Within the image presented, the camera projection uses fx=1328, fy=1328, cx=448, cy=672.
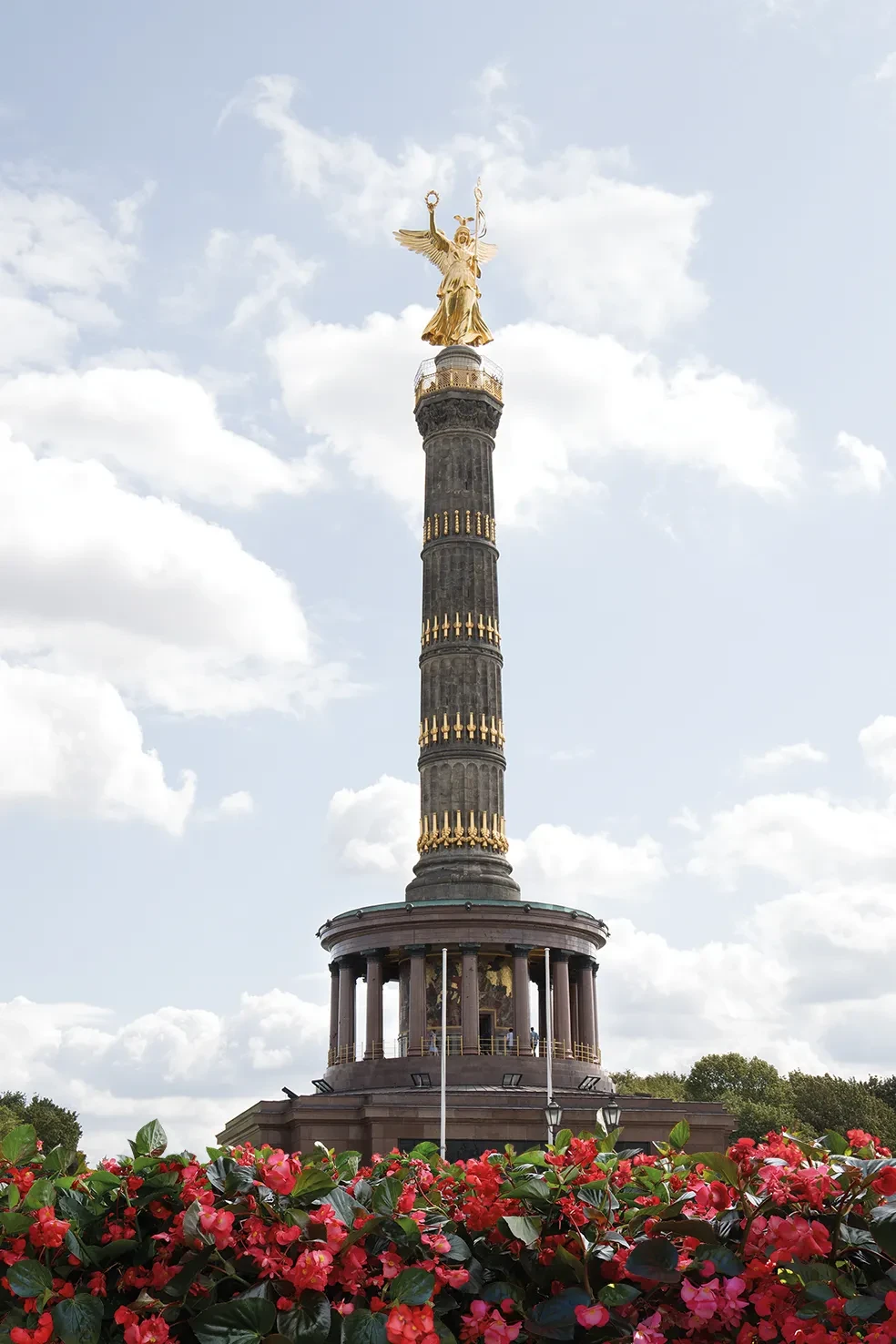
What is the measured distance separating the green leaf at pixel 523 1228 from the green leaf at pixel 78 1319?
5.95 ft

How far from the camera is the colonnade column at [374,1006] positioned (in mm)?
40594

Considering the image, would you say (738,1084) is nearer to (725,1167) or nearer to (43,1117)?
(43,1117)

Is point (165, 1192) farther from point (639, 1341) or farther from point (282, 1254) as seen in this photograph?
point (639, 1341)

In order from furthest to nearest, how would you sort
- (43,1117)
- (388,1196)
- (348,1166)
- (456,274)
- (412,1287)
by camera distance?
(43,1117) → (456,274) → (348,1166) → (388,1196) → (412,1287)

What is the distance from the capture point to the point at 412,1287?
5555 mm

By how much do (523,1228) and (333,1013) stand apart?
127ft

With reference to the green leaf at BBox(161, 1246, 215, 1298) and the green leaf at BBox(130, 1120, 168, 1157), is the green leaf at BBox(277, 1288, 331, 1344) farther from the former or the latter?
the green leaf at BBox(130, 1120, 168, 1157)

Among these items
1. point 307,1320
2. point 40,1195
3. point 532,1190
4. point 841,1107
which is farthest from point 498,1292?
point 841,1107

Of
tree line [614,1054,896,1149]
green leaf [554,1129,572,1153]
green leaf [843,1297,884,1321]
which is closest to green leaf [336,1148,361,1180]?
green leaf [554,1129,572,1153]

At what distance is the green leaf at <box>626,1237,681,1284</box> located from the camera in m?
5.57

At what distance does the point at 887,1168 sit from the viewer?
5449mm

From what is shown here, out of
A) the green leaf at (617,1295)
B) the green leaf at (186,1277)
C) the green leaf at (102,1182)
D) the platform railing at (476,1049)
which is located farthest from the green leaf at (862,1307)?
the platform railing at (476,1049)

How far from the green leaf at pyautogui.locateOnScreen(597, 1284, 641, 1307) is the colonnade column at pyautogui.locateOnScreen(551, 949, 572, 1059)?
118 feet

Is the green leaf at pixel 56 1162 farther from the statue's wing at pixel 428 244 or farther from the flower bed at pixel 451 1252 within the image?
the statue's wing at pixel 428 244
